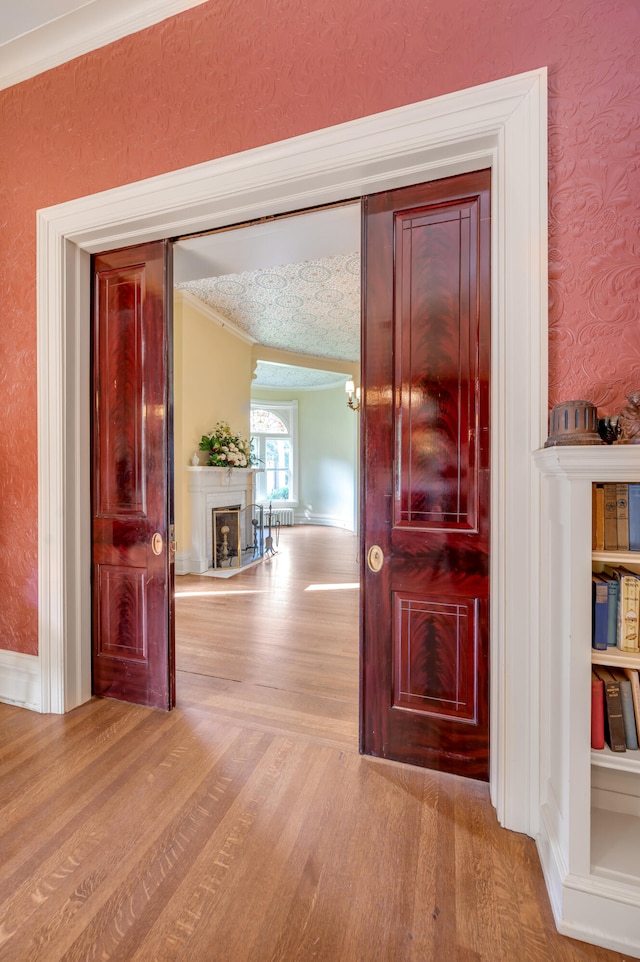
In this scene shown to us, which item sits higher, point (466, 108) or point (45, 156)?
point (45, 156)

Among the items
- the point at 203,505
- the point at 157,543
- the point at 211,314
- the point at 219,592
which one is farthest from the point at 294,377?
the point at 157,543

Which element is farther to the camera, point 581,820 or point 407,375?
point 407,375

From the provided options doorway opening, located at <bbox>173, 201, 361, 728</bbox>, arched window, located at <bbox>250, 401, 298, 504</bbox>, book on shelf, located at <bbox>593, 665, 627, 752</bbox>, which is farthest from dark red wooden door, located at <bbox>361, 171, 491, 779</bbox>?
arched window, located at <bbox>250, 401, 298, 504</bbox>

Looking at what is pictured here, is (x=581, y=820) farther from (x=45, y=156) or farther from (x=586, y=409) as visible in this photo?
(x=45, y=156)

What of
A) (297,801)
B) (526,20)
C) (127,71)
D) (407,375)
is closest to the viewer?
(526,20)

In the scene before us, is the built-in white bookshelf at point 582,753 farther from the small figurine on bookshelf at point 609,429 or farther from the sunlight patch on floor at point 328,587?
the sunlight patch on floor at point 328,587

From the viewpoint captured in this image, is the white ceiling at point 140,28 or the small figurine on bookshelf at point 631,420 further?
the white ceiling at point 140,28

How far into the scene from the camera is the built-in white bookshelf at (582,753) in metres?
1.12

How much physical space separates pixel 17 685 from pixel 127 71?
3.26 metres

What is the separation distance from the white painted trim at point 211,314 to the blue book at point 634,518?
16.6 feet

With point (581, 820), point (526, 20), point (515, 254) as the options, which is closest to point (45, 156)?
point (526, 20)

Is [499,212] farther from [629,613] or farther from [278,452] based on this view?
[278,452]

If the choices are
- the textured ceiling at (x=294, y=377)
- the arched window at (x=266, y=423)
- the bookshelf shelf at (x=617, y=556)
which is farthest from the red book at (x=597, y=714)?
the arched window at (x=266, y=423)

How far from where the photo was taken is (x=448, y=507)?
172cm
